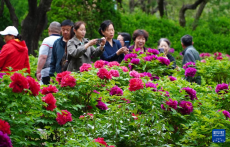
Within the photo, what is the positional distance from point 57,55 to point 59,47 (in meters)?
0.14

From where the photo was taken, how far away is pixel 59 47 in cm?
594

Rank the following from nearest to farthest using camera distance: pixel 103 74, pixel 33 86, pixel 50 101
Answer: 1. pixel 33 86
2. pixel 50 101
3. pixel 103 74

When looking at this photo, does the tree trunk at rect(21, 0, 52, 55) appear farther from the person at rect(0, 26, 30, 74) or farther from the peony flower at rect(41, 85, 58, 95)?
the peony flower at rect(41, 85, 58, 95)

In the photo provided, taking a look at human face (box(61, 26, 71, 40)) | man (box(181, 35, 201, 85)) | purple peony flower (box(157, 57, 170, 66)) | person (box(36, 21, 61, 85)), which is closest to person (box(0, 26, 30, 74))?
person (box(36, 21, 61, 85))

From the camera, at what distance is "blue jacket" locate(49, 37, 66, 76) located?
592 cm

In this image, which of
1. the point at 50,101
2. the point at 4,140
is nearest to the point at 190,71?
the point at 50,101

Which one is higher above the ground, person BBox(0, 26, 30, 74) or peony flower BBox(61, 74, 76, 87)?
person BBox(0, 26, 30, 74)

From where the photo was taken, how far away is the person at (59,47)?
233 inches

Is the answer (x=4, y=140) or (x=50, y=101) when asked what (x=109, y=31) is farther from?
(x=4, y=140)

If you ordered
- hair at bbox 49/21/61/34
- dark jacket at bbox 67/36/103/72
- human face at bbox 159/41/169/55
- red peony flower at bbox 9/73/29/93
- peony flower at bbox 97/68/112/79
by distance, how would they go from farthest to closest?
1. human face at bbox 159/41/169/55
2. hair at bbox 49/21/61/34
3. dark jacket at bbox 67/36/103/72
4. peony flower at bbox 97/68/112/79
5. red peony flower at bbox 9/73/29/93

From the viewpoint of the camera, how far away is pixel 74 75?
408 centimetres

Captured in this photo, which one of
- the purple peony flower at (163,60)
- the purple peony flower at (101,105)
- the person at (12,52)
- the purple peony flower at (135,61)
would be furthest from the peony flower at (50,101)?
the person at (12,52)

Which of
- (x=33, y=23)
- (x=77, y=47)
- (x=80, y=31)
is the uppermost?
(x=33, y=23)

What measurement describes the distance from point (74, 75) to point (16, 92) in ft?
3.52
